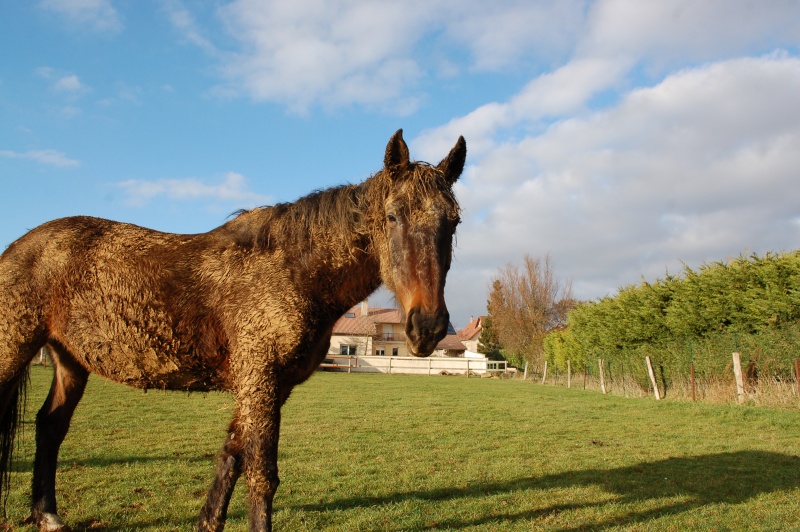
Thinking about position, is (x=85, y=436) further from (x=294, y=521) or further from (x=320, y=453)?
(x=294, y=521)

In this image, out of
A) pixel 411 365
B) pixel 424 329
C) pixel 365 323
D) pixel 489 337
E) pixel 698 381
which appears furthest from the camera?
pixel 489 337

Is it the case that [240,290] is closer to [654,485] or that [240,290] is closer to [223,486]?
[223,486]

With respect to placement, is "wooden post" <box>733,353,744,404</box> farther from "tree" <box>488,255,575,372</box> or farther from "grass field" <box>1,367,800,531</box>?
"tree" <box>488,255,575,372</box>

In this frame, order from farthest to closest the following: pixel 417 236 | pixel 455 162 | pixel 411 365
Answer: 1. pixel 411 365
2. pixel 455 162
3. pixel 417 236

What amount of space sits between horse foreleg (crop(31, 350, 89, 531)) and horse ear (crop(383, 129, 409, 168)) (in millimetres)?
3250

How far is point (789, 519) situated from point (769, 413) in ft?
29.6

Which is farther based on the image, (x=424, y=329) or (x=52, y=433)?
(x=52, y=433)

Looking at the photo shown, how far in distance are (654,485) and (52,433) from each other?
21.9 ft

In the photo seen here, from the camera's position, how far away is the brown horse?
10.4ft

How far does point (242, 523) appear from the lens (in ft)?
14.8

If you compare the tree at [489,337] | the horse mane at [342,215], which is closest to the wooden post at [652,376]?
the horse mane at [342,215]

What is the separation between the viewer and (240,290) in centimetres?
339

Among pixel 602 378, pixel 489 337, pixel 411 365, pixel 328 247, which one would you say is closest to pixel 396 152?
pixel 328 247

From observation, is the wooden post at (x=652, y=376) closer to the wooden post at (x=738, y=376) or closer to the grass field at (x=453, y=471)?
the wooden post at (x=738, y=376)
